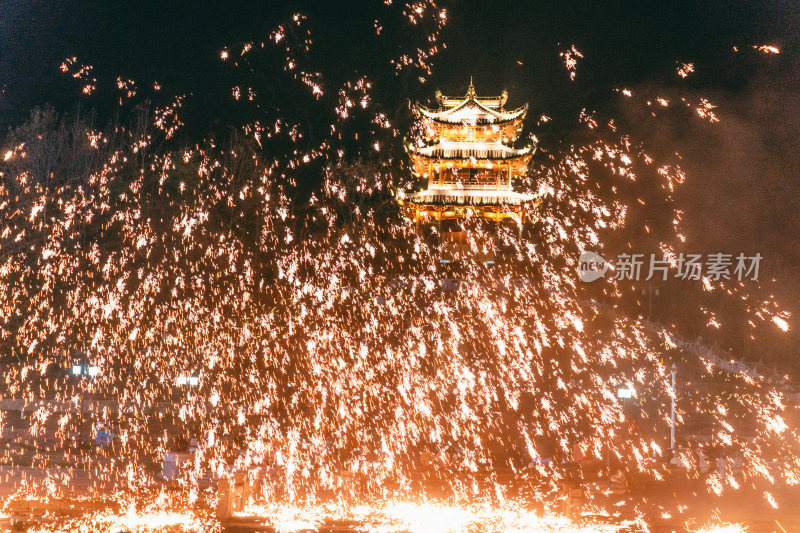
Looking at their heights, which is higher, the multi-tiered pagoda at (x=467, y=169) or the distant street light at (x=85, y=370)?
the multi-tiered pagoda at (x=467, y=169)

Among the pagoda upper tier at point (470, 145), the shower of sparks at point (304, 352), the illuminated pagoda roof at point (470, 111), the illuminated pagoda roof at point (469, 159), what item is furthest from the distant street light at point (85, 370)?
the illuminated pagoda roof at point (470, 111)

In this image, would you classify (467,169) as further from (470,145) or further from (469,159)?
(470,145)

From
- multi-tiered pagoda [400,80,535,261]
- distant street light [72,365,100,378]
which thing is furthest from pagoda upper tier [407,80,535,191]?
distant street light [72,365,100,378]

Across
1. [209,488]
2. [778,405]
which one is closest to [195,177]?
[209,488]

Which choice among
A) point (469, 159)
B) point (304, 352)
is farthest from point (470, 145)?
point (304, 352)

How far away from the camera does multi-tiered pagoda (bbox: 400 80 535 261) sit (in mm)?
27547

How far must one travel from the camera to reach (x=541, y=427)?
47.5 feet

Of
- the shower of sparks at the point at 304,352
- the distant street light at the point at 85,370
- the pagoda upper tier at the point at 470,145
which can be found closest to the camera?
the shower of sparks at the point at 304,352

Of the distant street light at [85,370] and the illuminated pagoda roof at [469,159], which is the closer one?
the distant street light at [85,370]

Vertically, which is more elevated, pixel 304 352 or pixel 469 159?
pixel 469 159

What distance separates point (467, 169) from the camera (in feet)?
93.5

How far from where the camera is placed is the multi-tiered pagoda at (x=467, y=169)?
90.4ft

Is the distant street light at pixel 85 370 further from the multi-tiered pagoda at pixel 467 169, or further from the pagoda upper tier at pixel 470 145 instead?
the pagoda upper tier at pixel 470 145

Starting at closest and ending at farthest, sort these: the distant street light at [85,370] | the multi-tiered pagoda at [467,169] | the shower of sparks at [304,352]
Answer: the shower of sparks at [304,352], the distant street light at [85,370], the multi-tiered pagoda at [467,169]
